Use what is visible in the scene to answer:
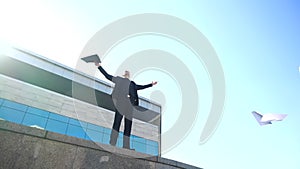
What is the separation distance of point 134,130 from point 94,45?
1450 centimetres

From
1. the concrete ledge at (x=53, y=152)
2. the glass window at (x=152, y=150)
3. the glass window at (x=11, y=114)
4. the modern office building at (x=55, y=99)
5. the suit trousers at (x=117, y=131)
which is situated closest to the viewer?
the concrete ledge at (x=53, y=152)

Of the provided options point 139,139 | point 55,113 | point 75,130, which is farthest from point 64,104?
point 139,139

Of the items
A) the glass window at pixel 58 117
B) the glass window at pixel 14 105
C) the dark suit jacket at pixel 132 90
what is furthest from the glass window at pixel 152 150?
the dark suit jacket at pixel 132 90

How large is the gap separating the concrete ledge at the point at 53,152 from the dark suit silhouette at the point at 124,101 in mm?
706

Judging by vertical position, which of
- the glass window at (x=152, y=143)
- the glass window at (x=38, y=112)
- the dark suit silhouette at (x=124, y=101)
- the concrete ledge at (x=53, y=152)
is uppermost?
the glass window at (x=38, y=112)

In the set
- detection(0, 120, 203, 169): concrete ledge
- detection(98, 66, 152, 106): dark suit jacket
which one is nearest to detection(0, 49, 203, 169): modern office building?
detection(0, 120, 203, 169): concrete ledge

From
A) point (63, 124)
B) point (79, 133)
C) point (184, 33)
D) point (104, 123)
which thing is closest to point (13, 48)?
point (63, 124)

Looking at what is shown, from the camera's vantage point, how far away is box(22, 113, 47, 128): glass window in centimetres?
1330

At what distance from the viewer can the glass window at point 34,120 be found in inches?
524

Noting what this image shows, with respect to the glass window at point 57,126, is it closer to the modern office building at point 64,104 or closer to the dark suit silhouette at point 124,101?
the modern office building at point 64,104

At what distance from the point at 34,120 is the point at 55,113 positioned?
1.81 m

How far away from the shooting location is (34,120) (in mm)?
13648

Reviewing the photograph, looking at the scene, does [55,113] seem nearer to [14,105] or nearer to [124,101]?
[14,105]

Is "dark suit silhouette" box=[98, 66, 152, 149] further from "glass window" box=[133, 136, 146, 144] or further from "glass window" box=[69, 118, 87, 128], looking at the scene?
"glass window" box=[133, 136, 146, 144]
